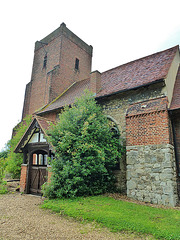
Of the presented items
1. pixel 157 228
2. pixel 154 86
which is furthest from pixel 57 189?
pixel 154 86

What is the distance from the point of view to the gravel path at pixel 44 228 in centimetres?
396

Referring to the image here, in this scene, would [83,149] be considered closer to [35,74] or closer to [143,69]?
[143,69]

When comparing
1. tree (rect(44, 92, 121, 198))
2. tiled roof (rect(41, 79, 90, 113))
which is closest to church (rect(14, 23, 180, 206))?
tiled roof (rect(41, 79, 90, 113))

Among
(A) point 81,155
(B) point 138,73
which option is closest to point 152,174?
(A) point 81,155

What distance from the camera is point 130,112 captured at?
8.42m

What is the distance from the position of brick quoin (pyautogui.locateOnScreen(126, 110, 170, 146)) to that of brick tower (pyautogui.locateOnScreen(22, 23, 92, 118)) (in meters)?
10.6

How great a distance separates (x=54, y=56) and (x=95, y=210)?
1726cm

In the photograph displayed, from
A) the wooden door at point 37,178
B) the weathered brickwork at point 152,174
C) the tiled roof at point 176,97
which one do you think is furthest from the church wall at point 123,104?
the wooden door at point 37,178

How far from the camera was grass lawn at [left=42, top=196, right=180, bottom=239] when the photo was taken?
4141 mm

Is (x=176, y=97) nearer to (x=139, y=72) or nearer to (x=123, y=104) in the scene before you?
(x=123, y=104)

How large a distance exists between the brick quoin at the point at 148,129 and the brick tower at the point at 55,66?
1063 centimetres

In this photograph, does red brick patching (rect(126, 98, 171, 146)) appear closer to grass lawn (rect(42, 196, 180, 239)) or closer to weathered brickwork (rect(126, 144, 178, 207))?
weathered brickwork (rect(126, 144, 178, 207))

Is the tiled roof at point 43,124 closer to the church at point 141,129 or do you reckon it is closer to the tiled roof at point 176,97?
the church at point 141,129

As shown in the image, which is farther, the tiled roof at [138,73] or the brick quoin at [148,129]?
the tiled roof at [138,73]
